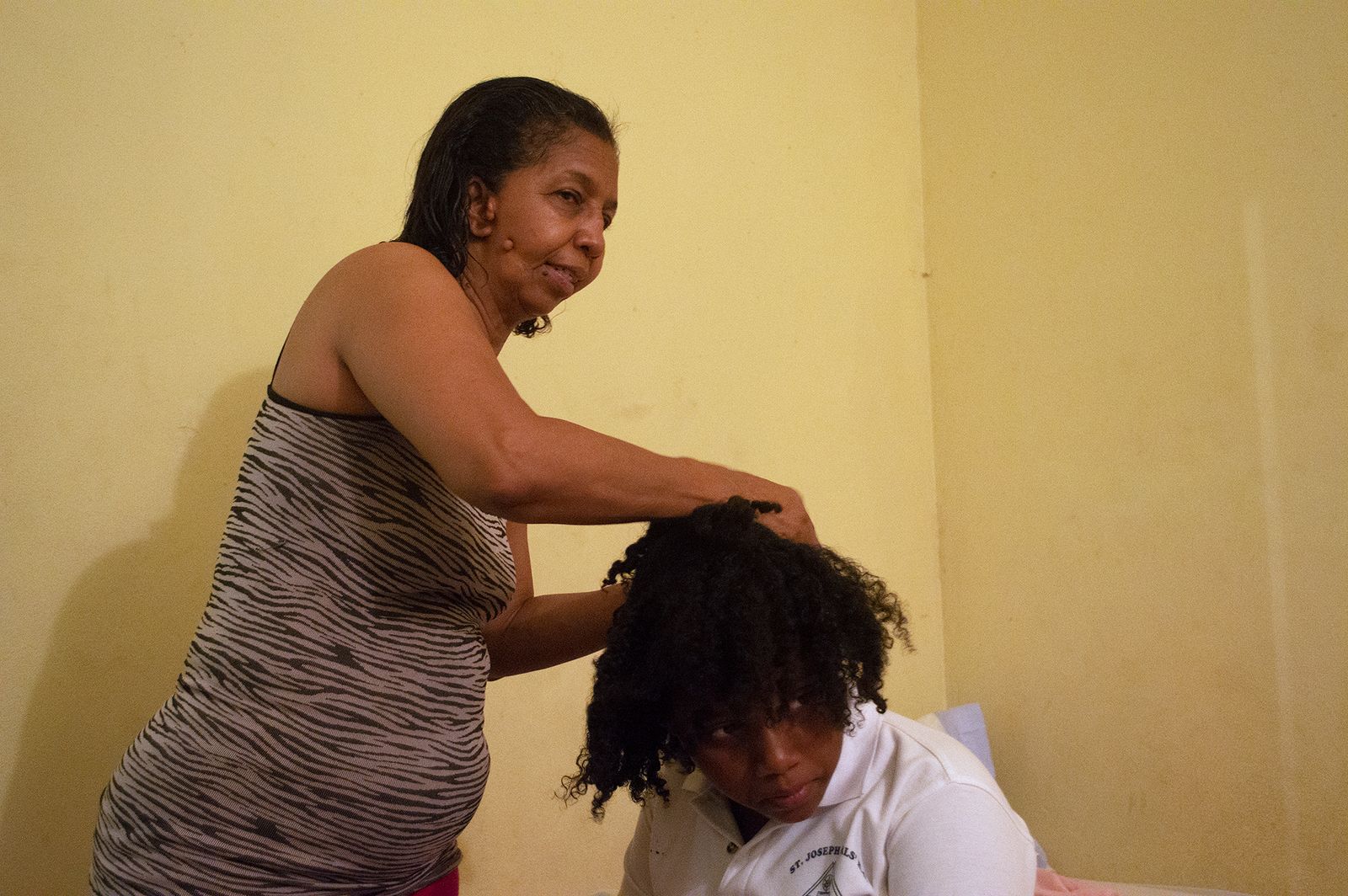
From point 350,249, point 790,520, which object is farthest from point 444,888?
point 350,249

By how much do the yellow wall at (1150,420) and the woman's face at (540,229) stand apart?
4.45ft

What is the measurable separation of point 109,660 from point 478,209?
2.89 feet

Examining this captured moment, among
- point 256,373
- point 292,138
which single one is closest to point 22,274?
point 256,373

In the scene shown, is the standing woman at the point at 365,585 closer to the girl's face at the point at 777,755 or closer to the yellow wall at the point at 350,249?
the girl's face at the point at 777,755

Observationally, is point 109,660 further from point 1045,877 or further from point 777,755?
point 1045,877

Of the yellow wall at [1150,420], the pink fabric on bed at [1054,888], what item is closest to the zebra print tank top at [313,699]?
the pink fabric on bed at [1054,888]

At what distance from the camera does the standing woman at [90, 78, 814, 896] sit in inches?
35.9

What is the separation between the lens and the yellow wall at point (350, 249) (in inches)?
58.0

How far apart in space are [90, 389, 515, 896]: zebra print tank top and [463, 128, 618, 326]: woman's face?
0.22 meters

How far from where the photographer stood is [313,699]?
976 millimetres

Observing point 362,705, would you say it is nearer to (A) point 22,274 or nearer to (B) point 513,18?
(A) point 22,274

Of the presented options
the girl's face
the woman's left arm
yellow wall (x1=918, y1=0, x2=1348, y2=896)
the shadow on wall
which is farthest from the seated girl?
yellow wall (x1=918, y1=0, x2=1348, y2=896)

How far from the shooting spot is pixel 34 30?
1500 mm

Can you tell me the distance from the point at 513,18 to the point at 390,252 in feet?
Result: 3.70
